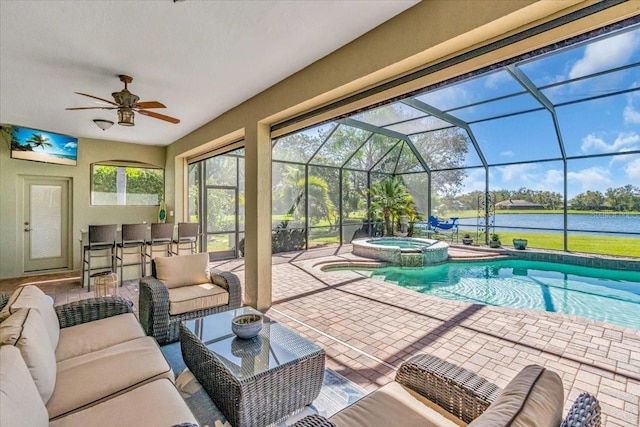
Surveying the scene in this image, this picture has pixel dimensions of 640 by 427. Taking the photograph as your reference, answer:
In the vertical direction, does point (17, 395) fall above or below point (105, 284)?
above

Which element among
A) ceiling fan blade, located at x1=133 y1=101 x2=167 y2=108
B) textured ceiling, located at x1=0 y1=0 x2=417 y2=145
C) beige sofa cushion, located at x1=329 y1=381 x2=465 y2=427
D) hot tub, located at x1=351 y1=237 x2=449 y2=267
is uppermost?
textured ceiling, located at x1=0 y1=0 x2=417 y2=145

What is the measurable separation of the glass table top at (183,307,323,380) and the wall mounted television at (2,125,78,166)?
6.11 m

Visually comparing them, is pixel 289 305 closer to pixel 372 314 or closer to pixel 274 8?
pixel 372 314

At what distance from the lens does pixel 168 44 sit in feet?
9.52

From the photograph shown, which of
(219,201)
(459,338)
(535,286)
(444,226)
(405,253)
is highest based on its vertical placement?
(219,201)

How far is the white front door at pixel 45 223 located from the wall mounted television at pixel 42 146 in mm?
610

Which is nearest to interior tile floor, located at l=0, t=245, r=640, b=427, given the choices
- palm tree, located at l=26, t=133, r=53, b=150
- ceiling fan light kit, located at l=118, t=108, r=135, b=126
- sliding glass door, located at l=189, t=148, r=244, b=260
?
ceiling fan light kit, located at l=118, t=108, r=135, b=126

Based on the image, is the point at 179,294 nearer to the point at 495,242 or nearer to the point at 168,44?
the point at 168,44

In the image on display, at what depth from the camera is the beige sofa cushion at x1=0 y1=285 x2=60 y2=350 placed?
6.27ft

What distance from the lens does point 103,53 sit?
306 centimetres

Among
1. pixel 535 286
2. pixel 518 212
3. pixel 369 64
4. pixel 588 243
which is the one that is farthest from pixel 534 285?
pixel 369 64

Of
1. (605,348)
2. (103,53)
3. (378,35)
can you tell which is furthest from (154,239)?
(605,348)

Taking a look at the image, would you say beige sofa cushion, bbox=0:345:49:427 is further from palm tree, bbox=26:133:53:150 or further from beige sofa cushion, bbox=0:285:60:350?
palm tree, bbox=26:133:53:150

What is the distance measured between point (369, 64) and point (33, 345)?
9.78 feet
